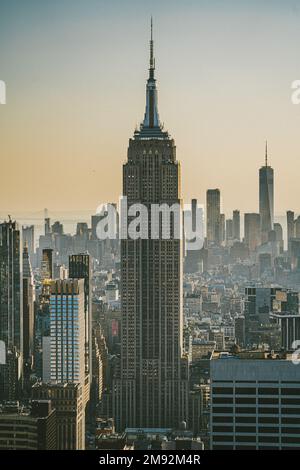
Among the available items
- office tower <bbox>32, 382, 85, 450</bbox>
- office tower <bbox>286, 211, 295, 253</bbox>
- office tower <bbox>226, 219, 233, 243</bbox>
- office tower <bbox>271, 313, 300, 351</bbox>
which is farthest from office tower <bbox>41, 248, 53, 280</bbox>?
office tower <bbox>271, 313, 300, 351</bbox>

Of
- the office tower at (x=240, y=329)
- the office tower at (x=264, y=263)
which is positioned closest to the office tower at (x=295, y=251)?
the office tower at (x=264, y=263)

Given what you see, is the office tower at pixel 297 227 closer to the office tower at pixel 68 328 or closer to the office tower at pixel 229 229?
the office tower at pixel 229 229

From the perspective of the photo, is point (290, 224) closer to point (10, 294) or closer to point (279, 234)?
point (279, 234)

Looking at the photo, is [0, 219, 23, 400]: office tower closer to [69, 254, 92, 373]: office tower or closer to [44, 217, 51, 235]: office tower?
[44, 217, 51, 235]: office tower

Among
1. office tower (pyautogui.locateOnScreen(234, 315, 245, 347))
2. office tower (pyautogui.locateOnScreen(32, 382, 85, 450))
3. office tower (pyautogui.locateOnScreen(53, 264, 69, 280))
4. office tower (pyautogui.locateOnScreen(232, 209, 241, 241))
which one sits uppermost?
office tower (pyautogui.locateOnScreen(232, 209, 241, 241))

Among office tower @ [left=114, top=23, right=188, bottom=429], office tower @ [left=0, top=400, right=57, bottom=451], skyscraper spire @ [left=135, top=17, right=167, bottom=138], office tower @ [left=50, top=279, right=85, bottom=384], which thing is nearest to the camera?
office tower @ [left=0, top=400, right=57, bottom=451]

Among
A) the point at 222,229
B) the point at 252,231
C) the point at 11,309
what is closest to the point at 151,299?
the point at 11,309
